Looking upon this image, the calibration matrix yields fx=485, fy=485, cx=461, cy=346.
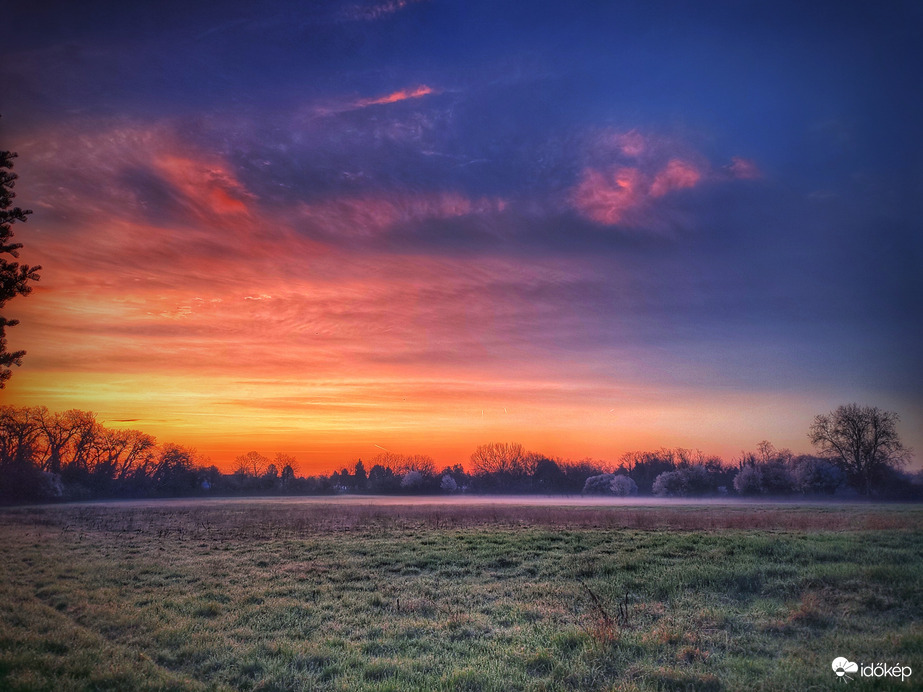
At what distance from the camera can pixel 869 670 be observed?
320 inches

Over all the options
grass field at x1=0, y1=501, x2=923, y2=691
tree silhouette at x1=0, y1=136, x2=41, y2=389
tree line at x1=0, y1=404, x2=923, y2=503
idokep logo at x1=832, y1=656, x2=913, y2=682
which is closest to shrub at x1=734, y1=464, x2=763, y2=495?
tree line at x1=0, y1=404, x2=923, y2=503

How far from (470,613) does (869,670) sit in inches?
323

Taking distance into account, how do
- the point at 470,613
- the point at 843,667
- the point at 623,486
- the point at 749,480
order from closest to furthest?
the point at 843,667
the point at 470,613
the point at 749,480
the point at 623,486

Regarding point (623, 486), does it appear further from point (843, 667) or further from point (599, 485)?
point (843, 667)

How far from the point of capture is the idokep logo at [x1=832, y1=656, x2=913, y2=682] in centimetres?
788

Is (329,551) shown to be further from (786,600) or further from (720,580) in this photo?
(786,600)

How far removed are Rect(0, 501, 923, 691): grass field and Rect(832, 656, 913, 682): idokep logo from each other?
7.2 inches

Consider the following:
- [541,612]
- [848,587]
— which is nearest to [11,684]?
[541,612]

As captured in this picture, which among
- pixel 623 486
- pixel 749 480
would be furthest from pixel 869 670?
pixel 623 486

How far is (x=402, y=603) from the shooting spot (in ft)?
45.4

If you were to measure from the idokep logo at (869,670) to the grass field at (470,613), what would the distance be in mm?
182

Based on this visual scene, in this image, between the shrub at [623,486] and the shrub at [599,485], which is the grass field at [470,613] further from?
the shrub at [599,485]

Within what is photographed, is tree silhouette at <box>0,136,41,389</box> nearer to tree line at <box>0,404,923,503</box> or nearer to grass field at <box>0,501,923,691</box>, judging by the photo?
grass field at <box>0,501,923,691</box>

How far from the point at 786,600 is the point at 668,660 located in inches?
242
